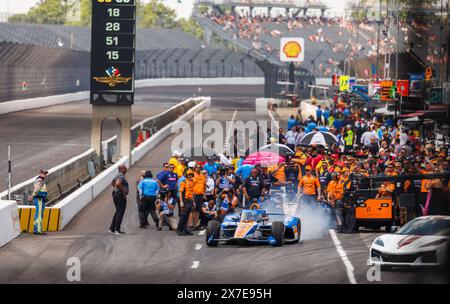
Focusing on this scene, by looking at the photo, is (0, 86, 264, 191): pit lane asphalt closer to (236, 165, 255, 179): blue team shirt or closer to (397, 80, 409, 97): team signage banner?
(236, 165, 255, 179): blue team shirt

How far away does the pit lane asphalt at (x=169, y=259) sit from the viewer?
1811 cm

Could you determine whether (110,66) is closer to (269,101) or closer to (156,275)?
(156,275)

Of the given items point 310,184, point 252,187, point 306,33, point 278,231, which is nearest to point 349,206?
point 310,184

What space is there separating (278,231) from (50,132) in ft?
123

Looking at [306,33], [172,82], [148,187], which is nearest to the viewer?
[148,187]

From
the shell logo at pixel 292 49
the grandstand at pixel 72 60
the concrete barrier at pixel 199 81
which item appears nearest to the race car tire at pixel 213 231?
the grandstand at pixel 72 60

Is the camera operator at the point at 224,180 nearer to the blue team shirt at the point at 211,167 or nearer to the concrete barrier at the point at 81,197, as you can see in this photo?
the blue team shirt at the point at 211,167

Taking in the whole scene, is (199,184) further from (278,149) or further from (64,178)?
(64,178)

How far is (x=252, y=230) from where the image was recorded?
73.4ft

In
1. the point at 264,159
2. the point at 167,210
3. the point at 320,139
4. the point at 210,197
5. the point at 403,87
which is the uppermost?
the point at 403,87

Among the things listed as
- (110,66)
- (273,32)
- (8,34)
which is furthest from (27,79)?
(273,32)

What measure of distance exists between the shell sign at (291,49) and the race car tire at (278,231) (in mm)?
80709

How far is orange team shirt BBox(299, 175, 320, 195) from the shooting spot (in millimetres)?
26391

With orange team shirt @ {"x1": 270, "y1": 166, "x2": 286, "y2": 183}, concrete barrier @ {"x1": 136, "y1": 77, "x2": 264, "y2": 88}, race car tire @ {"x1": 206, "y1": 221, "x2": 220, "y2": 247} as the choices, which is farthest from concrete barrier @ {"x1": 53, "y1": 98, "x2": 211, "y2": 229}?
concrete barrier @ {"x1": 136, "y1": 77, "x2": 264, "y2": 88}
